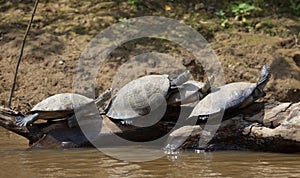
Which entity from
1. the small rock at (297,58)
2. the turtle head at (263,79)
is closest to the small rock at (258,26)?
the small rock at (297,58)

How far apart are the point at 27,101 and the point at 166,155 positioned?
141 inches

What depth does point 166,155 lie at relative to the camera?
5160mm

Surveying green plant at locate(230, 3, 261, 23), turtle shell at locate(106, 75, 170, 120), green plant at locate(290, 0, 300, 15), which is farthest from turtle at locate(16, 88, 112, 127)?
green plant at locate(290, 0, 300, 15)

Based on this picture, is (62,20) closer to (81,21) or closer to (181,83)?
(81,21)

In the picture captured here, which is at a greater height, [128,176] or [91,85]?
[91,85]

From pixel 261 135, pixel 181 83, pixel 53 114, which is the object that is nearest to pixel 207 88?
pixel 181 83

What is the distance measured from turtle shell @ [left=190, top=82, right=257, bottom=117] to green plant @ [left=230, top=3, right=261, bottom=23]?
469 centimetres

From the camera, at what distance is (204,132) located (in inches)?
211

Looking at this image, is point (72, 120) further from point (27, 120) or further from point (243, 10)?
point (243, 10)

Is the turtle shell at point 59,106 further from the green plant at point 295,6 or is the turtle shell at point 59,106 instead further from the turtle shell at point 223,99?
the green plant at point 295,6

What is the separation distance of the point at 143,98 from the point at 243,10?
16.6 feet

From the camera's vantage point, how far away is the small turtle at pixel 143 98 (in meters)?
5.48

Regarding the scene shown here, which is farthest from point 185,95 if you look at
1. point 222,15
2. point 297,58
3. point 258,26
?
point 222,15

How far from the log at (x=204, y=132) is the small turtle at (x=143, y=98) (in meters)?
0.16
